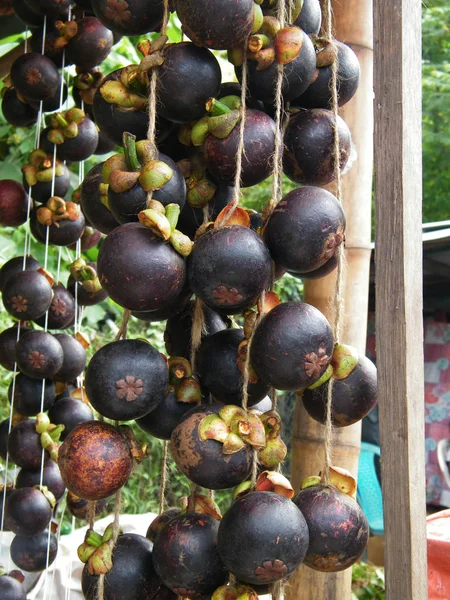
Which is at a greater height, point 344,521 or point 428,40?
point 428,40

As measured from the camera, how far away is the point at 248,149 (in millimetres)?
854

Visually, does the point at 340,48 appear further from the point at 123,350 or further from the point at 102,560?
the point at 102,560

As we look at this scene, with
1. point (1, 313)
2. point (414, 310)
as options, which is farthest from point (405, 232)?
point (1, 313)

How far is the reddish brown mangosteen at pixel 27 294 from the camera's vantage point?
1.45 metres

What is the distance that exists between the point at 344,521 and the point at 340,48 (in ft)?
2.35

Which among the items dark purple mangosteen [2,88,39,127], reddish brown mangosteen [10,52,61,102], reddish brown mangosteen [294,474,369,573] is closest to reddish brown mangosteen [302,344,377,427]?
reddish brown mangosteen [294,474,369,573]

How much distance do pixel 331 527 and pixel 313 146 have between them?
519 millimetres

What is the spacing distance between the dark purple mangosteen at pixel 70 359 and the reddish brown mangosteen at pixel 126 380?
73cm

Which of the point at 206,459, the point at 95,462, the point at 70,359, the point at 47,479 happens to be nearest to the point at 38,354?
the point at 70,359

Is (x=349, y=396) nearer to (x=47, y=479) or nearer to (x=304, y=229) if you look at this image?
(x=304, y=229)

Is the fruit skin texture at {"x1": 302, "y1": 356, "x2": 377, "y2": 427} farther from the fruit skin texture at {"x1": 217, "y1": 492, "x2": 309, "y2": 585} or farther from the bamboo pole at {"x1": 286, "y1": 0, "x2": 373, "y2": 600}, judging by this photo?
the bamboo pole at {"x1": 286, "y1": 0, "x2": 373, "y2": 600}

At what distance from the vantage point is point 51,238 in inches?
62.1

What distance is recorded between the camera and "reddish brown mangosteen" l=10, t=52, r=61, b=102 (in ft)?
4.79

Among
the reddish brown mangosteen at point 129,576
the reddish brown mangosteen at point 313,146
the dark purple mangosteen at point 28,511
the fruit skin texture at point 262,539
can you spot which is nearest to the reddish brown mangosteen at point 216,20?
the reddish brown mangosteen at point 313,146
